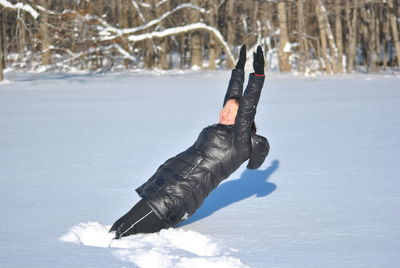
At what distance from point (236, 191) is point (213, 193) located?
218 millimetres

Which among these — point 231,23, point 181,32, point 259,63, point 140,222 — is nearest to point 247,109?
point 259,63

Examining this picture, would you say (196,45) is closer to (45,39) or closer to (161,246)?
(45,39)

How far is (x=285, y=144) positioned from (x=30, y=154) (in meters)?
3.31

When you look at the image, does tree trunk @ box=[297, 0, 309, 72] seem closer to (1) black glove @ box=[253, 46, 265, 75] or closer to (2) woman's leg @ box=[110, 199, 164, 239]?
(1) black glove @ box=[253, 46, 265, 75]

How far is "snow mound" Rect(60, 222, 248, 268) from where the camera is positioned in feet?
12.9

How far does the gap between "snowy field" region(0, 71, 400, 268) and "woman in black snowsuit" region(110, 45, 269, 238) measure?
0.45 feet

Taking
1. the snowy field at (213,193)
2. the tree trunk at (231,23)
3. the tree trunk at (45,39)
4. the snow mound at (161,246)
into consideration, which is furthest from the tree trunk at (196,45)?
the snow mound at (161,246)

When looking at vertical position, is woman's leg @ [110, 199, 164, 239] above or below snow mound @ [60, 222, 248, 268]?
above

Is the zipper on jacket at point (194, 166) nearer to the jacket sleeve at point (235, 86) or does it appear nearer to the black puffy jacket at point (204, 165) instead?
the black puffy jacket at point (204, 165)

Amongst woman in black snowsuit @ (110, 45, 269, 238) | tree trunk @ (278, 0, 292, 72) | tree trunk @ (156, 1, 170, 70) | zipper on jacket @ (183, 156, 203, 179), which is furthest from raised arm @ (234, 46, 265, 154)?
tree trunk @ (156, 1, 170, 70)

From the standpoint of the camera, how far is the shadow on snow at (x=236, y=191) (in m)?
5.37

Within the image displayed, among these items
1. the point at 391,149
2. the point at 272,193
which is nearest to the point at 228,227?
the point at 272,193

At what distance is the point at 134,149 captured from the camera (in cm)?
860

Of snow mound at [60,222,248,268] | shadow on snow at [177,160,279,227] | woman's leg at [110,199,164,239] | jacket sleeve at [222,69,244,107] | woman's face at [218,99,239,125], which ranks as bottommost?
shadow on snow at [177,160,279,227]
